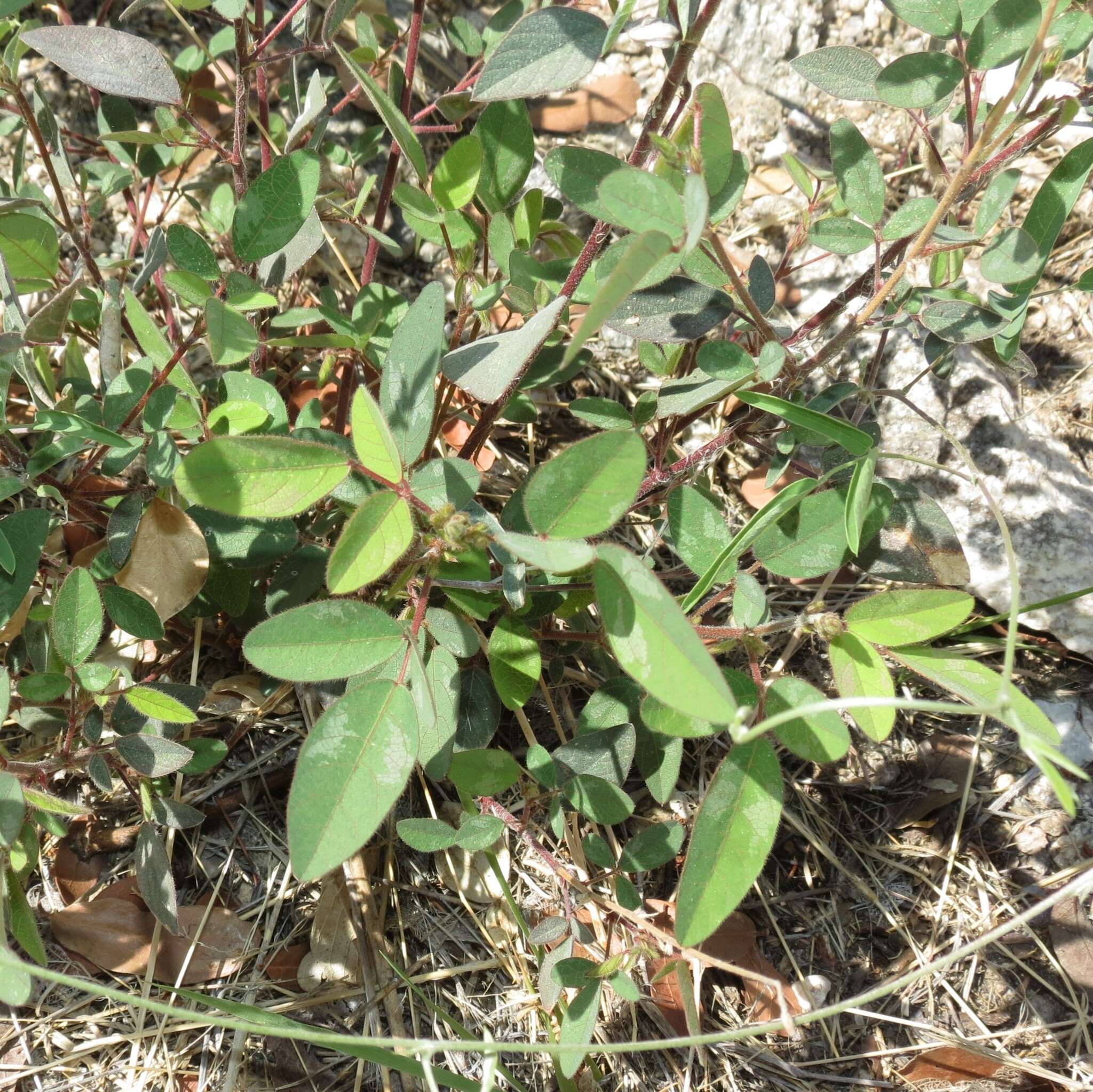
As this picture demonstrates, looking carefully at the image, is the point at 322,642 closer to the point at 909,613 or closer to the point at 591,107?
the point at 909,613

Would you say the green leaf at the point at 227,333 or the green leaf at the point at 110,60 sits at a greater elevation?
the green leaf at the point at 110,60

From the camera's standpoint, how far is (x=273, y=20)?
2.05 meters

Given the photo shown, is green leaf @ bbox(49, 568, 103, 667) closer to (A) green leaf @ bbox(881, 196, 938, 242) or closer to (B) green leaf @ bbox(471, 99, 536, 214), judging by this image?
(B) green leaf @ bbox(471, 99, 536, 214)

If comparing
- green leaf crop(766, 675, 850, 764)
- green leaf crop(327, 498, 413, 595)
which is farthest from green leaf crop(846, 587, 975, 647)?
green leaf crop(327, 498, 413, 595)

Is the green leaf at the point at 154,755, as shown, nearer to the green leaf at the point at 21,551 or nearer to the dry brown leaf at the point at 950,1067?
the green leaf at the point at 21,551

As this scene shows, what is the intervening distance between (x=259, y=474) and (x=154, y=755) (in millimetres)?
541

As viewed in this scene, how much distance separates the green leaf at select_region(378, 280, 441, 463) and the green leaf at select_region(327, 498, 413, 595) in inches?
5.6

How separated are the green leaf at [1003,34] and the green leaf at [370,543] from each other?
3.17 feet

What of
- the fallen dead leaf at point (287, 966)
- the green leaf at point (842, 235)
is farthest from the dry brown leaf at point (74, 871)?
the green leaf at point (842, 235)

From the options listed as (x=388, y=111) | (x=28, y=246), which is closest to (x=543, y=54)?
(x=388, y=111)

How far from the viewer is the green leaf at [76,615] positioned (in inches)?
50.3

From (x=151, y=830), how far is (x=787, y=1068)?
3.85 feet

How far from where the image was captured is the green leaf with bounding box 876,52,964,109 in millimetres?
1242

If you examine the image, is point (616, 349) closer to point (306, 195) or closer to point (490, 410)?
point (490, 410)
